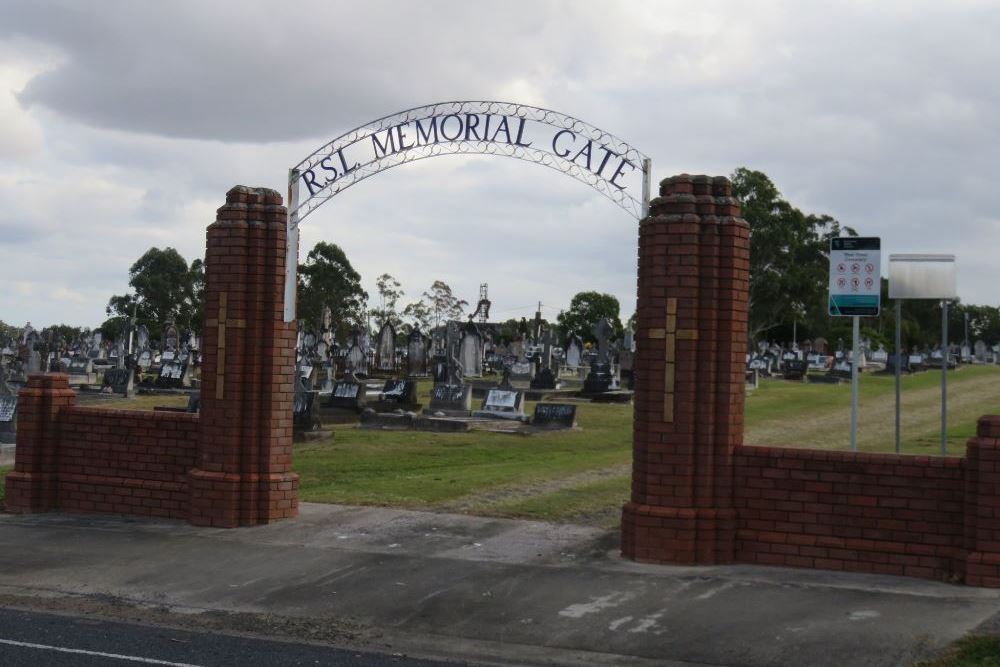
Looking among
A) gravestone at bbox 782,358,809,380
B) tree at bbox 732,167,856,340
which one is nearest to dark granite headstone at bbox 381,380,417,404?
gravestone at bbox 782,358,809,380

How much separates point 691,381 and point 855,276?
213 centimetres

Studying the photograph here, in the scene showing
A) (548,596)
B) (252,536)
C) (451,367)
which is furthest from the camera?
(451,367)

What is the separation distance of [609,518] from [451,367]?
20495 millimetres

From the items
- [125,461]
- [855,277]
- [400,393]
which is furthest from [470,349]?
[855,277]

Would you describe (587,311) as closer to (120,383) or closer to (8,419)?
(120,383)

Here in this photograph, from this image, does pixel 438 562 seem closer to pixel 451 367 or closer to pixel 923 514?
pixel 923 514

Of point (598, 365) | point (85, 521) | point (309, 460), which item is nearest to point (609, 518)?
point (85, 521)

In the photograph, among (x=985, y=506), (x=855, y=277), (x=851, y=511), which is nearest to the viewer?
(x=985, y=506)

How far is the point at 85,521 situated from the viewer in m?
11.6

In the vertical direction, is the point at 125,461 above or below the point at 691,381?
below

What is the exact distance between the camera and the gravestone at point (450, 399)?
2662 cm

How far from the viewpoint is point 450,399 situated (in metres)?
26.7

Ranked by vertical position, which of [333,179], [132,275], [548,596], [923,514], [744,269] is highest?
[132,275]

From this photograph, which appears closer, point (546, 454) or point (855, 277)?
point (855, 277)
